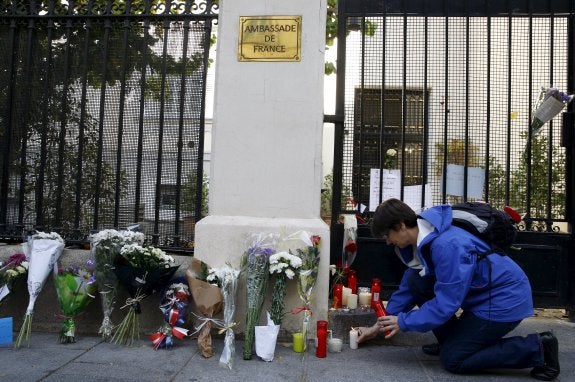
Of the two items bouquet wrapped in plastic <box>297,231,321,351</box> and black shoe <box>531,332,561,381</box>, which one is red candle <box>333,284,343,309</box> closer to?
bouquet wrapped in plastic <box>297,231,321,351</box>

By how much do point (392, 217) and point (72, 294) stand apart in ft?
8.70

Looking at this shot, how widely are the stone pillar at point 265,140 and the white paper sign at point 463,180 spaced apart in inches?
56.5

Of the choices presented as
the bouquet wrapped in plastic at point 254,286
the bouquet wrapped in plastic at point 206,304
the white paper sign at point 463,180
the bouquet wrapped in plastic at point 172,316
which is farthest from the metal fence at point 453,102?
the bouquet wrapped in plastic at point 172,316

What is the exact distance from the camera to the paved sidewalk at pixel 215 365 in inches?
139

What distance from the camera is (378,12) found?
5234 millimetres

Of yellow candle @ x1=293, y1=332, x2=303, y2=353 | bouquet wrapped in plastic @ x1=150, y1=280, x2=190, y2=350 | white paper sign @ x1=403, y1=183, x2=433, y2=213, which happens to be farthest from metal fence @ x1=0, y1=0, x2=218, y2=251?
white paper sign @ x1=403, y1=183, x2=433, y2=213

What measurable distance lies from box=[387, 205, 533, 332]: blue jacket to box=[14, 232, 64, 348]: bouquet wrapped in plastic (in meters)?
2.96

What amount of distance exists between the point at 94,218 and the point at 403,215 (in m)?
3.00

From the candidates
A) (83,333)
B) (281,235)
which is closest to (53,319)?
(83,333)

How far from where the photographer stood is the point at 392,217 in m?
3.70

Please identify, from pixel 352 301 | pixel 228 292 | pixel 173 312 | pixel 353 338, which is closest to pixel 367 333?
pixel 353 338

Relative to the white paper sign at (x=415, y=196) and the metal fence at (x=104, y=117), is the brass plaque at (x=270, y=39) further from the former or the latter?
the white paper sign at (x=415, y=196)

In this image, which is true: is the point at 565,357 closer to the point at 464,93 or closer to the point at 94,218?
the point at 464,93

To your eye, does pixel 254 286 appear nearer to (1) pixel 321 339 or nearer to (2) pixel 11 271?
(1) pixel 321 339
